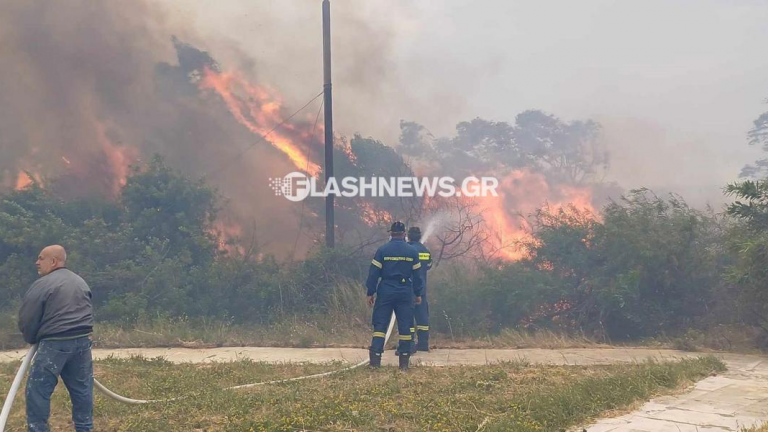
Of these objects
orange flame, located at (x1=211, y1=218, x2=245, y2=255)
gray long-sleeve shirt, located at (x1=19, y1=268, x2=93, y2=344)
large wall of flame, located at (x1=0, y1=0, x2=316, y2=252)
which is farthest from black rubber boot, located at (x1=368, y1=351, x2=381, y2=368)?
large wall of flame, located at (x1=0, y1=0, x2=316, y2=252)

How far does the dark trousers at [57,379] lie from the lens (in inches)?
202

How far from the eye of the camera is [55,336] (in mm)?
5180

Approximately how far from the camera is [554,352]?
9250 mm

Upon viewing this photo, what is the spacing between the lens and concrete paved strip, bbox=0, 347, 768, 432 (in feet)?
17.2

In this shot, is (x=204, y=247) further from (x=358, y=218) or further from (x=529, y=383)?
(x=529, y=383)

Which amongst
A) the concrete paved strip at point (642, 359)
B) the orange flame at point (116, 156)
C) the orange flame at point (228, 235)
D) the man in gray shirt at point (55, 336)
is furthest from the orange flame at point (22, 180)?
the man in gray shirt at point (55, 336)

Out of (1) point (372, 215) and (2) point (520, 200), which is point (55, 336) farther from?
(2) point (520, 200)

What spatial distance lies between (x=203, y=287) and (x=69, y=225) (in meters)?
3.55

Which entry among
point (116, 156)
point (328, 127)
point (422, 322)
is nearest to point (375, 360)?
point (422, 322)

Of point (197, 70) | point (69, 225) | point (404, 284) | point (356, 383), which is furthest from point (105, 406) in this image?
point (197, 70)

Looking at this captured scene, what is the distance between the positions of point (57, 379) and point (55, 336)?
0.37 metres

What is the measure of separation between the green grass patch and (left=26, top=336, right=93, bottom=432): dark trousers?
309mm

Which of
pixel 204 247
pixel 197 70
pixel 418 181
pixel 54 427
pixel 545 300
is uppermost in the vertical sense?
pixel 197 70

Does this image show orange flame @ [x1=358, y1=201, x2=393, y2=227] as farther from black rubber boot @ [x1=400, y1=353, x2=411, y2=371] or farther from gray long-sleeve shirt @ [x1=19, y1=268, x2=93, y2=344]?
gray long-sleeve shirt @ [x1=19, y1=268, x2=93, y2=344]
